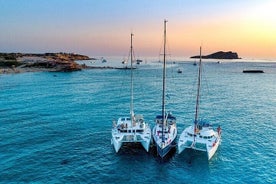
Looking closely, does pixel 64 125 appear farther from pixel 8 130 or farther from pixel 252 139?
pixel 252 139

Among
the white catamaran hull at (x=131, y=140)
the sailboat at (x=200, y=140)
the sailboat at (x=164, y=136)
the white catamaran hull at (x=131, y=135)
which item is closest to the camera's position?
the sailboat at (x=164, y=136)

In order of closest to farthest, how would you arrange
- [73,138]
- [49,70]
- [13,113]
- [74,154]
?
[74,154] < [73,138] < [13,113] < [49,70]

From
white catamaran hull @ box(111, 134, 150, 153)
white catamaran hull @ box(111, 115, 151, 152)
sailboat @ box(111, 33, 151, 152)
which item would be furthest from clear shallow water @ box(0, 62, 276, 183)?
sailboat @ box(111, 33, 151, 152)

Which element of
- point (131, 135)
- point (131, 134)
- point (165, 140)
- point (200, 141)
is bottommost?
point (200, 141)

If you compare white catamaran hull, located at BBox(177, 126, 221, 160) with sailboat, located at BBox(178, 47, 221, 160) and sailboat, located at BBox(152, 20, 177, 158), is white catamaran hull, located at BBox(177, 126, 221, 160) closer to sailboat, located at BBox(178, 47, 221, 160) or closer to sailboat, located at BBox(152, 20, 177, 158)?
sailboat, located at BBox(178, 47, 221, 160)

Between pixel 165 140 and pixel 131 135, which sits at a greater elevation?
pixel 131 135

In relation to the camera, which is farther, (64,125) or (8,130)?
(64,125)

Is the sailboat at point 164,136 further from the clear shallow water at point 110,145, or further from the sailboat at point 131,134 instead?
the sailboat at point 131,134

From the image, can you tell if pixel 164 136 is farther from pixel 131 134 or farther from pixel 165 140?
pixel 131 134

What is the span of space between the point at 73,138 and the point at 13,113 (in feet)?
79.3

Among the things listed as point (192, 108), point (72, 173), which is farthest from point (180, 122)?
point (72, 173)

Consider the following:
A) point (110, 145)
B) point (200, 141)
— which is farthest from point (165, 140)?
point (110, 145)

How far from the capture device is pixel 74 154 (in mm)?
41906

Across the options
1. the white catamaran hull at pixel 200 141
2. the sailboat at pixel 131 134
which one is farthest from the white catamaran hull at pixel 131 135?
the white catamaran hull at pixel 200 141
